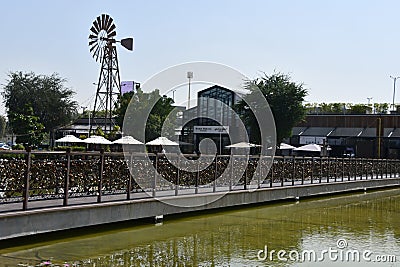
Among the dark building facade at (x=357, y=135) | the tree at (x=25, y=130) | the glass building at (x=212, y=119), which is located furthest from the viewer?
the dark building facade at (x=357, y=135)

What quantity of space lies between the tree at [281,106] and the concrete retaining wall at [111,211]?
1820 cm

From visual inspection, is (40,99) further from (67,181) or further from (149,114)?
(67,181)

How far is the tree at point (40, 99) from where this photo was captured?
48.9m

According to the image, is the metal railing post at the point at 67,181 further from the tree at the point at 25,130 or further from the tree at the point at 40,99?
the tree at the point at 40,99

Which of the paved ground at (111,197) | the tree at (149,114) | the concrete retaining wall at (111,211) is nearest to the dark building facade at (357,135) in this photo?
the tree at (149,114)

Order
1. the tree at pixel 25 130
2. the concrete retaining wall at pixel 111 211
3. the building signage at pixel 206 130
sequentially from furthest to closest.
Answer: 1. the building signage at pixel 206 130
2. the tree at pixel 25 130
3. the concrete retaining wall at pixel 111 211

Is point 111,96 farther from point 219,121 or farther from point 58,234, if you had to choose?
point 58,234

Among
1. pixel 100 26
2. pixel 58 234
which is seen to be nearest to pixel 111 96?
pixel 100 26

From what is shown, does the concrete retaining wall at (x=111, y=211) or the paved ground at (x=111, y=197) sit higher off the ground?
the paved ground at (x=111, y=197)

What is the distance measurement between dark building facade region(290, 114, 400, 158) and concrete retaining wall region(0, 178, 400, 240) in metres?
30.8

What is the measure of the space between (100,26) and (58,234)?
2708cm

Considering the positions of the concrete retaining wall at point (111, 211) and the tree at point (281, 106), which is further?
the tree at point (281, 106)

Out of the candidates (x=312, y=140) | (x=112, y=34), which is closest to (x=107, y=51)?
(x=112, y=34)

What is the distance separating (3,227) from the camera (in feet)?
32.2
